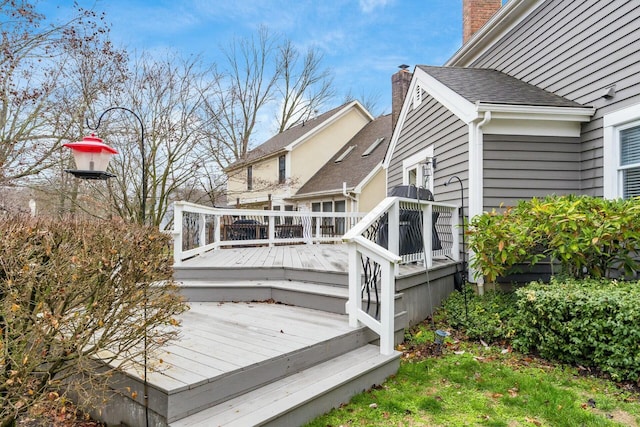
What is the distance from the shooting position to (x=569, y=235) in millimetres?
4180

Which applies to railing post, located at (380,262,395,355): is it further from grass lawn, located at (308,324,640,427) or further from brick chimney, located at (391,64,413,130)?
brick chimney, located at (391,64,413,130)

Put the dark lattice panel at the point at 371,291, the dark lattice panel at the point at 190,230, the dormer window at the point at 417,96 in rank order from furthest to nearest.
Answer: the dormer window at the point at 417,96 → the dark lattice panel at the point at 190,230 → the dark lattice panel at the point at 371,291

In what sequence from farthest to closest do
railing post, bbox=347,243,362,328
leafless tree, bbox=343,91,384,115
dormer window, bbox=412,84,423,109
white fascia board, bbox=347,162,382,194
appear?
1. leafless tree, bbox=343,91,384,115
2. white fascia board, bbox=347,162,382,194
3. dormer window, bbox=412,84,423,109
4. railing post, bbox=347,243,362,328

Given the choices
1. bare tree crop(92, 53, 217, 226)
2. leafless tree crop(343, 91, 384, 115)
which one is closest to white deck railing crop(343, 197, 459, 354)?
bare tree crop(92, 53, 217, 226)

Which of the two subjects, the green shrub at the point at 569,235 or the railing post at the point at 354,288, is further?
the green shrub at the point at 569,235

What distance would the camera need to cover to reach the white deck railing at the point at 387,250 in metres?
3.44

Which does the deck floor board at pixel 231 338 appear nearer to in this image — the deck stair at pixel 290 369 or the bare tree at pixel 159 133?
the deck stair at pixel 290 369

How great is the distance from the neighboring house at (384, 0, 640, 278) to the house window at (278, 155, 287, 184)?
36.2ft

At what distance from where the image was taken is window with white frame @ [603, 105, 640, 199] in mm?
4941

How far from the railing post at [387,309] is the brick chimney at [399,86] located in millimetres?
9008

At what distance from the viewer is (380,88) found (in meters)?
26.1

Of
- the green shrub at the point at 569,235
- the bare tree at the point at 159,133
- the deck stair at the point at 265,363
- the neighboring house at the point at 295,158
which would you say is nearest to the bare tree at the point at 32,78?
the bare tree at the point at 159,133

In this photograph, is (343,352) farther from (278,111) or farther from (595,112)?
(278,111)

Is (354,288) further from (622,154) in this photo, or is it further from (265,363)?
(622,154)
